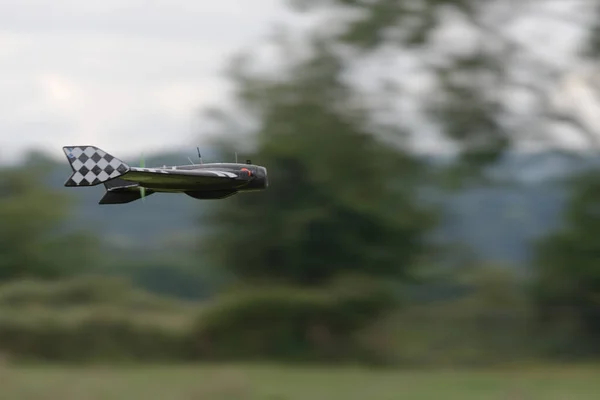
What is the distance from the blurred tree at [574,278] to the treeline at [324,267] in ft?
0.16

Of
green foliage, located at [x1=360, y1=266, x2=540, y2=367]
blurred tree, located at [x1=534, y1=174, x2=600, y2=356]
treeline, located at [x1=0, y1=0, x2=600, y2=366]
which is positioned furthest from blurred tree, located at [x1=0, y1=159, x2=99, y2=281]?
blurred tree, located at [x1=534, y1=174, x2=600, y2=356]

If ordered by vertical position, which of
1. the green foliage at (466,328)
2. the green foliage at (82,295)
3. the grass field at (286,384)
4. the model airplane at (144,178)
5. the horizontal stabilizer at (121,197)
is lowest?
the horizontal stabilizer at (121,197)

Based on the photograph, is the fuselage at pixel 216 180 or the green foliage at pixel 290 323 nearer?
the fuselage at pixel 216 180

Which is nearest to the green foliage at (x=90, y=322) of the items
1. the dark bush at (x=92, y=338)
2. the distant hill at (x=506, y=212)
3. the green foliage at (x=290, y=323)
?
the dark bush at (x=92, y=338)

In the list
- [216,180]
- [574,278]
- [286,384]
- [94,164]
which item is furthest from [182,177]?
[574,278]

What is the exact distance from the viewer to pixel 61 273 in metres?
35.0

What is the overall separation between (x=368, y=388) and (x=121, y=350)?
10.3 metres

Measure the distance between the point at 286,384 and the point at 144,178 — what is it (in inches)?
1139

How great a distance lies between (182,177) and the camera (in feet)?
7.86

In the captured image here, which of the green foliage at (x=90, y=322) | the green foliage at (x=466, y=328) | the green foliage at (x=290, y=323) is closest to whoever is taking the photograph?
the green foliage at (x=90, y=322)

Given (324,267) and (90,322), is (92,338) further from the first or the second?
(324,267)

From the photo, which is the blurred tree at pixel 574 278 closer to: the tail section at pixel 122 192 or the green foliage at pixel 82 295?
the green foliage at pixel 82 295

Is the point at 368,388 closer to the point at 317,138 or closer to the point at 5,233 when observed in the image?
the point at 317,138

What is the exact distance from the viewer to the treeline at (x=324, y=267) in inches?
1185
